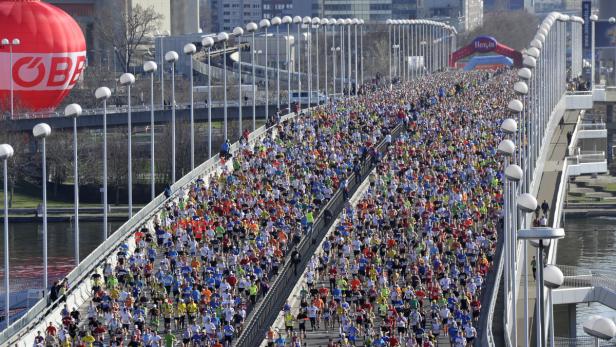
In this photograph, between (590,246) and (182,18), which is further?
(182,18)

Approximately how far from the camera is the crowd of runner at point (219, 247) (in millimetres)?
46219

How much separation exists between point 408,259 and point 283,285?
11.5 ft

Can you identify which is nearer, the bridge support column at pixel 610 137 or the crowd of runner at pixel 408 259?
the crowd of runner at pixel 408 259

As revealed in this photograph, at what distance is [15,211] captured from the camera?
9775 cm

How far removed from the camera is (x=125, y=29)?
17375 centimetres

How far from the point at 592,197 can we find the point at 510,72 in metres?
23.0

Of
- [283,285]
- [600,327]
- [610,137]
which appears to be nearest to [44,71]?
[610,137]

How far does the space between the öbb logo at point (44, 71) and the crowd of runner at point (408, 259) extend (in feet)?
162

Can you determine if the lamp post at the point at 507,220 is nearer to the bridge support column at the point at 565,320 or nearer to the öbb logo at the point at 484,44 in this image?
the bridge support column at the point at 565,320

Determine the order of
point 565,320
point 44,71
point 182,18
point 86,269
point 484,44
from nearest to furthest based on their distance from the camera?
point 86,269 → point 565,320 → point 44,71 → point 484,44 → point 182,18

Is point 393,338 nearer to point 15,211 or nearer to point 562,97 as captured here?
point 15,211

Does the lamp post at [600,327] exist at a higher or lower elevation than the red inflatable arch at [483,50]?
higher

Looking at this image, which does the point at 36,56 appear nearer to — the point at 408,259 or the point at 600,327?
the point at 408,259

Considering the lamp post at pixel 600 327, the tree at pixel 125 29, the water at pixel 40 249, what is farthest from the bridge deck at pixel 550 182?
the tree at pixel 125 29
